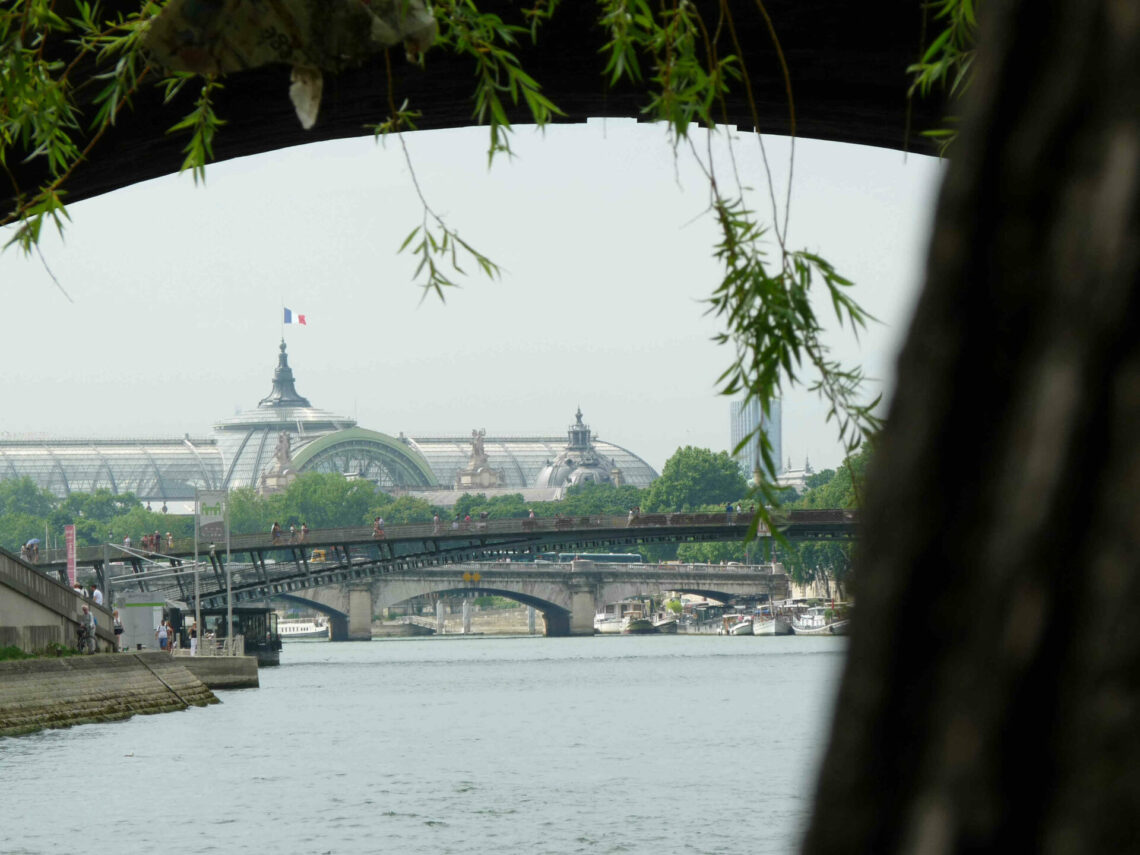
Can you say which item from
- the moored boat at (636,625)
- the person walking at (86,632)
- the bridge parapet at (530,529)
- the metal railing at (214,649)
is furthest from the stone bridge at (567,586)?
the person walking at (86,632)

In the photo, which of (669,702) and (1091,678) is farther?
(669,702)

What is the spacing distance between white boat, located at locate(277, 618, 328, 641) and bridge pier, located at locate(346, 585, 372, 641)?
19.3 metres

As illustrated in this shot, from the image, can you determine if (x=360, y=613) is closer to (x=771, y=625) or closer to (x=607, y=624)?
(x=607, y=624)


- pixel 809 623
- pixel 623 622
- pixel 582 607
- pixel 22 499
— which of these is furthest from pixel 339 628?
pixel 22 499

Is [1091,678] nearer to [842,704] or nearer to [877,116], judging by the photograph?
[842,704]

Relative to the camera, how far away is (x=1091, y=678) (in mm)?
748

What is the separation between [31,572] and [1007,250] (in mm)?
33126

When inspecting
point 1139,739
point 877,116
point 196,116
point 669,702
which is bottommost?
point 669,702

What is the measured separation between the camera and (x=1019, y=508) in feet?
2.51

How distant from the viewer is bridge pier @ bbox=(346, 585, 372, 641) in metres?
111

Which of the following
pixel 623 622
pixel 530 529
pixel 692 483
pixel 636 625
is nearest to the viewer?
pixel 530 529

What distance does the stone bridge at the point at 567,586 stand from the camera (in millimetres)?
109375

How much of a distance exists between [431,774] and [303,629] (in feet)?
368

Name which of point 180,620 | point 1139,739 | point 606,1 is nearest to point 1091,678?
point 1139,739
